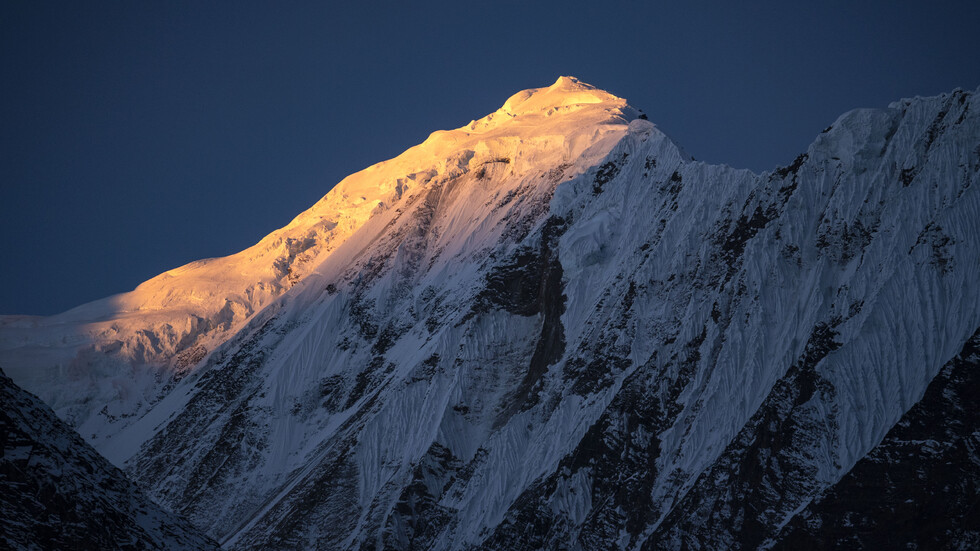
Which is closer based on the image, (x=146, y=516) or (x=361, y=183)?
(x=146, y=516)

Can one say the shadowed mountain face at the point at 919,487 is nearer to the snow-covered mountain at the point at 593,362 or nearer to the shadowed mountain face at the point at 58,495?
the snow-covered mountain at the point at 593,362

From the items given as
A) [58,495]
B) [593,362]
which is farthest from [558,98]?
[58,495]

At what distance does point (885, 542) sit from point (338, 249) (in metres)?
102

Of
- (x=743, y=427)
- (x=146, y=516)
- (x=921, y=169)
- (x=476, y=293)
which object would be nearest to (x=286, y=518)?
(x=476, y=293)

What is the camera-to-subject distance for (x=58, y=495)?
176 feet

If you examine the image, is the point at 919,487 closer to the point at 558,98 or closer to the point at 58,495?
the point at 58,495

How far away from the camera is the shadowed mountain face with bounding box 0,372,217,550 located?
5181 cm

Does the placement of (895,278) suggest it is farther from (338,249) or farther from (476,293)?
(338,249)

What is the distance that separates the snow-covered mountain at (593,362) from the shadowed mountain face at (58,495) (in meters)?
43.2

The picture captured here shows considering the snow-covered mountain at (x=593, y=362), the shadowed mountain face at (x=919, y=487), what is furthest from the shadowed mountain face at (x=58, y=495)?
the snow-covered mountain at (x=593, y=362)

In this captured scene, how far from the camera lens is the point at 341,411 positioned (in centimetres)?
13075

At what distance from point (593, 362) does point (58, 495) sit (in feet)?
196

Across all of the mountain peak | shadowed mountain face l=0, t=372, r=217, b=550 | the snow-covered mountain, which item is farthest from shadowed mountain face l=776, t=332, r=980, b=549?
the mountain peak

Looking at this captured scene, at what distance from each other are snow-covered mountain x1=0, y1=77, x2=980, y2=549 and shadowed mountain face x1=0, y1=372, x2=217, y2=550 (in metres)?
43.2
